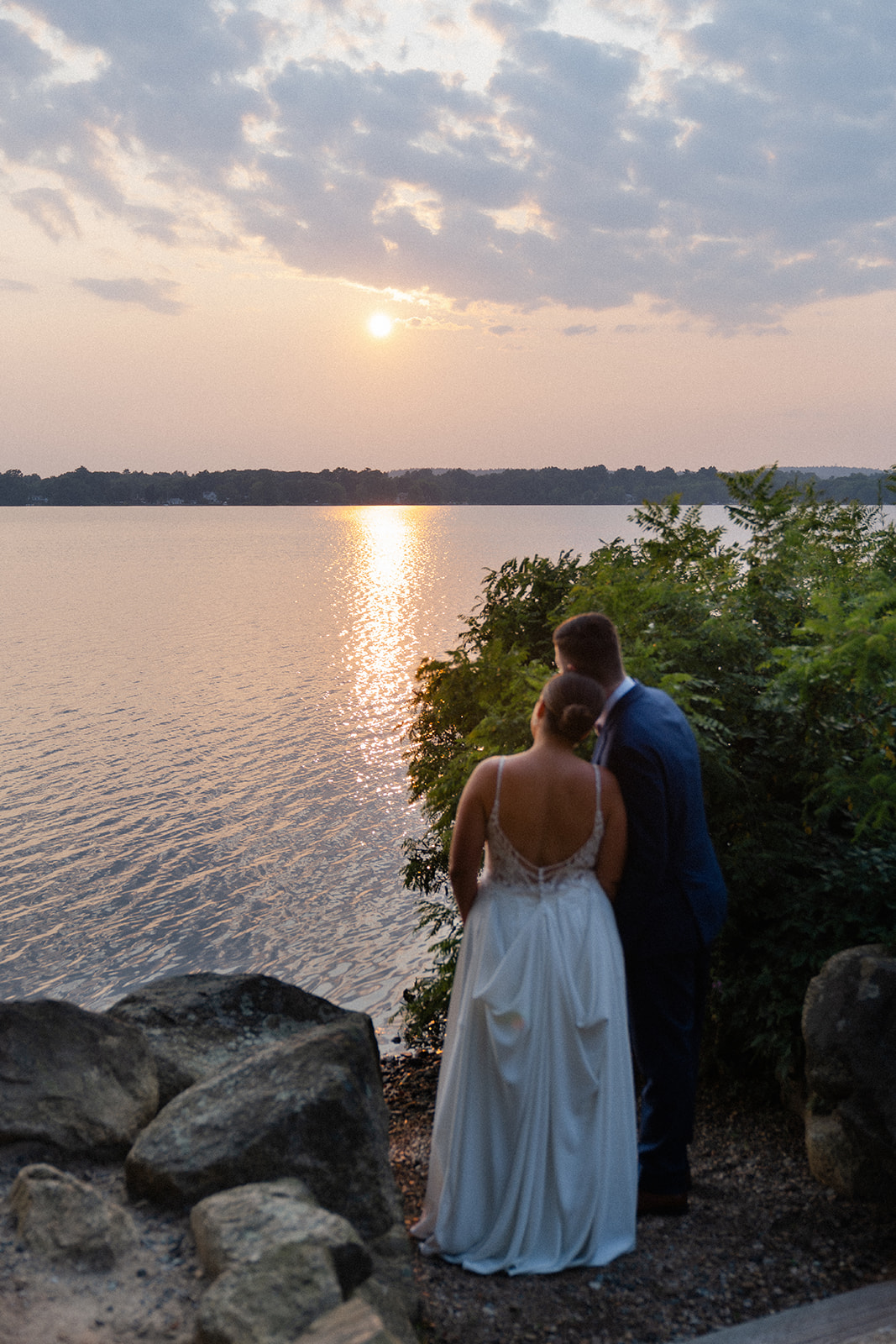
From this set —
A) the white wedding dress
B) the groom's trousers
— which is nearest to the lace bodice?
the white wedding dress

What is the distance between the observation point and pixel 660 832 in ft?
15.0

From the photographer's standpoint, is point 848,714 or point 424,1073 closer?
point 848,714

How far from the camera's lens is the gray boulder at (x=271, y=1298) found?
3111 mm

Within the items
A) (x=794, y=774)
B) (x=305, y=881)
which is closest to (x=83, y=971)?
(x=305, y=881)

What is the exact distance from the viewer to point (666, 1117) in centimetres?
494

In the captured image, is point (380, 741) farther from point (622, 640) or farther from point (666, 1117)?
point (666, 1117)

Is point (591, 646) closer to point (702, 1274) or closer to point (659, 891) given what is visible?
point (659, 891)

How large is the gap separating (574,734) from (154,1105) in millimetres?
2897

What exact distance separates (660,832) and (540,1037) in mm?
1063

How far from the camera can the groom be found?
4582 mm

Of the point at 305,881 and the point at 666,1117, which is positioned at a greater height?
the point at 666,1117

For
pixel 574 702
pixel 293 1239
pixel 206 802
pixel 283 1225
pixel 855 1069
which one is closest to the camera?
pixel 293 1239

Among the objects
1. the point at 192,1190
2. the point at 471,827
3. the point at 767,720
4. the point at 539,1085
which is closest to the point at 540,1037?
the point at 539,1085

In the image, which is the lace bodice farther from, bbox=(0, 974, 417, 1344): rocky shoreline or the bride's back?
bbox=(0, 974, 417, 1344): rocky shoreline
